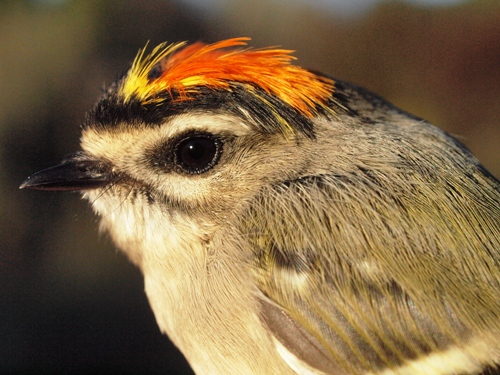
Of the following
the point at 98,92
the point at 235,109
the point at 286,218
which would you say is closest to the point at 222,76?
the point at 235,109

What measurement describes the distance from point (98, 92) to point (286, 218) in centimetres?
129

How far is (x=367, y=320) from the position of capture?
0.65m

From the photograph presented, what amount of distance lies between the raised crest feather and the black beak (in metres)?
0.15

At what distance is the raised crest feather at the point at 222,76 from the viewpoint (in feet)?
2.42

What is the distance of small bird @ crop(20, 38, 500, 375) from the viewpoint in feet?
2.13

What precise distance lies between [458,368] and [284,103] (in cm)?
48

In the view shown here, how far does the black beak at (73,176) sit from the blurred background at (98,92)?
0.93 m

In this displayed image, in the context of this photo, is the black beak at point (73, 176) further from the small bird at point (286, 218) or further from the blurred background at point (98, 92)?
the blurred background at point (98, 92)

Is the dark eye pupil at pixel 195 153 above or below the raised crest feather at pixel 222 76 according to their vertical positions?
below

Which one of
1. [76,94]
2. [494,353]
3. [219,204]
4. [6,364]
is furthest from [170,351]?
[494,353]

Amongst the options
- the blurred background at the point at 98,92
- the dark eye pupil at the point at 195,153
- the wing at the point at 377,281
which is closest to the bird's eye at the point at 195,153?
the dark eye pupil at the point at 195,153

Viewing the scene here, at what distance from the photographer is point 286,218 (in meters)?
0.69

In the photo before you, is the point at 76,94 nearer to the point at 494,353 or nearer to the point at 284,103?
the point at 284,103

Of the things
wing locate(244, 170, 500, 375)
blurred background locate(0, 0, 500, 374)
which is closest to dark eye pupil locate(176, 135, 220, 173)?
wing locate(244, 170, 500, 375)
